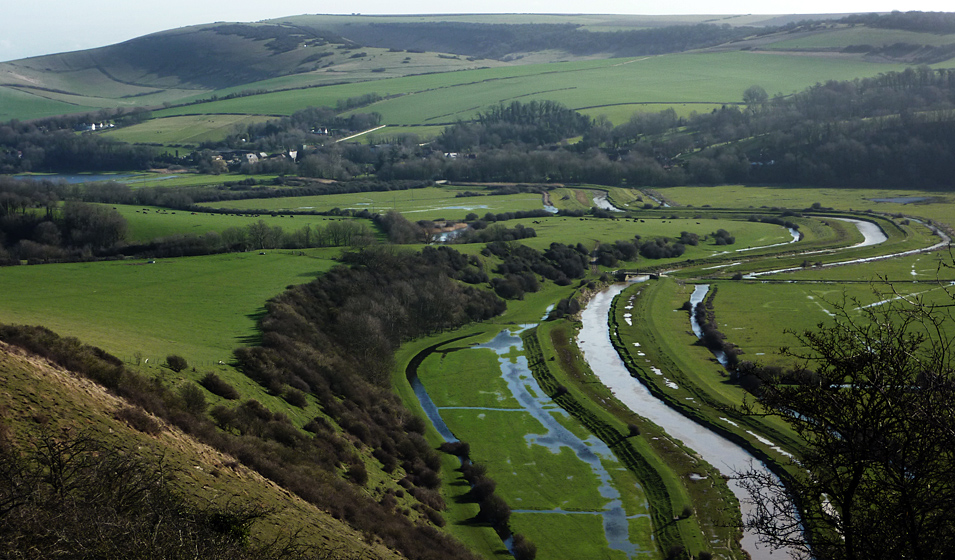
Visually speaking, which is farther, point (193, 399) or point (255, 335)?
point (255, 335)

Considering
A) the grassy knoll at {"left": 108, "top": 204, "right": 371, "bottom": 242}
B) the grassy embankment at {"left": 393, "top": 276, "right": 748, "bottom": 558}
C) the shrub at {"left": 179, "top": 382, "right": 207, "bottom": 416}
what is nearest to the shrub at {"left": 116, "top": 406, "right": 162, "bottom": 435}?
the shrub at {"left": 179, "top": 382, "right": 207, "bottom": 416}

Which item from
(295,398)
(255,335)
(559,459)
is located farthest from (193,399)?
(559,459)

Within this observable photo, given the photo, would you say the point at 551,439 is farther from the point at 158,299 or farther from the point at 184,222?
the point at 184,222

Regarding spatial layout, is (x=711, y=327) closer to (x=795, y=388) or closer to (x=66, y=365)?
(x=66, y=365)

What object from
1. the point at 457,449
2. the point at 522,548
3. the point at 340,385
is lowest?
the point at 457,449

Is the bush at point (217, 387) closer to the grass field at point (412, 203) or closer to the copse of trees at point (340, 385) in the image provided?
the copse of trees at point (340, 385)
